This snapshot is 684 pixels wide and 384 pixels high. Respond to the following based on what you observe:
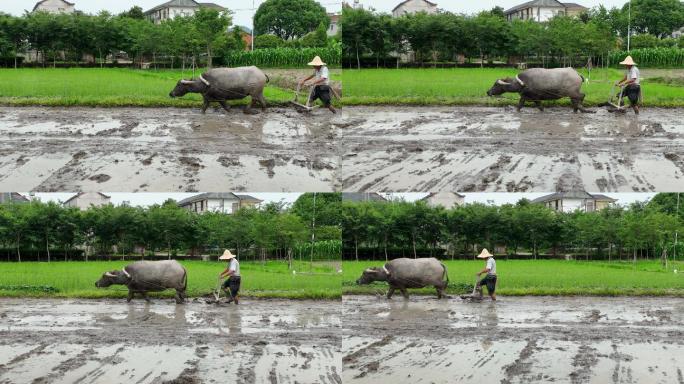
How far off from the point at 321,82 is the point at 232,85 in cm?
131

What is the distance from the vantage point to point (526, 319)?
9.16 m

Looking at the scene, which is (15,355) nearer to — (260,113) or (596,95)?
(260,113)

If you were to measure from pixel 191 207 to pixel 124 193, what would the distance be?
1.63 metres

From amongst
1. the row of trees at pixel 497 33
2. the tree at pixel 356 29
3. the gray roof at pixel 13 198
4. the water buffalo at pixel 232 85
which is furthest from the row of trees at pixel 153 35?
the gray roof at pixel 13 198

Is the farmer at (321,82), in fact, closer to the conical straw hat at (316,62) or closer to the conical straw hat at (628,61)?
the conical straw hat at (316,62)

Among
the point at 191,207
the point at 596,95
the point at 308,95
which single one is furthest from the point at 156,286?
the point at 596,95

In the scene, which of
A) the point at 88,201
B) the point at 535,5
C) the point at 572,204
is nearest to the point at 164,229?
the point at 88,201

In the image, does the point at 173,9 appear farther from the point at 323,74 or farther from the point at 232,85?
the point at 323,74

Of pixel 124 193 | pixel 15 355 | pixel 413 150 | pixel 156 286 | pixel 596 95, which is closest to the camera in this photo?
pixel 15 355

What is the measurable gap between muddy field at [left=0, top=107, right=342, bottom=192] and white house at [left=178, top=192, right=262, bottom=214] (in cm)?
66

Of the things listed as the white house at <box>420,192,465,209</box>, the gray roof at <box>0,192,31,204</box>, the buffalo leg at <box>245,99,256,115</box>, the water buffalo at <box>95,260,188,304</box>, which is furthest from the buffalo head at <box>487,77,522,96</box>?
the gray roof at <box>0,192,31,204</box>

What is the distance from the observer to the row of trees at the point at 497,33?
10844mm

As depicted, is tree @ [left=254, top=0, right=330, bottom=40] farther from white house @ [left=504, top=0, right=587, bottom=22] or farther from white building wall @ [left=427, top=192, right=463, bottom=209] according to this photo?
white building wall @ [left=427, top=192, right=463, bottom=209]

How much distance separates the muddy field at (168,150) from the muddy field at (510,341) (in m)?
1.84
